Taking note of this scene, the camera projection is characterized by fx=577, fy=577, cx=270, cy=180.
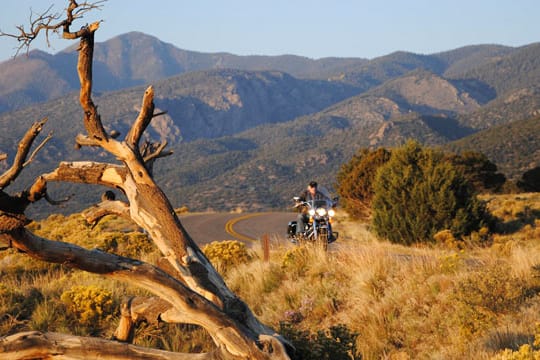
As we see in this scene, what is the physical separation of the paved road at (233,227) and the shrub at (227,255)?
31.2ft

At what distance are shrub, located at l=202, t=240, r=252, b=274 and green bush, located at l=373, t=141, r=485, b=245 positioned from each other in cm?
809

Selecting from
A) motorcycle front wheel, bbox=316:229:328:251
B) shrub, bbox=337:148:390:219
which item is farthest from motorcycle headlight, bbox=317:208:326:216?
shrub, bbox=337:148:390:219

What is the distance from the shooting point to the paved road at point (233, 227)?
27.1 m

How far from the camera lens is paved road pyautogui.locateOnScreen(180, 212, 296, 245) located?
2711cm

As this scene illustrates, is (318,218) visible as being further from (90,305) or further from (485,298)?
(485,298)

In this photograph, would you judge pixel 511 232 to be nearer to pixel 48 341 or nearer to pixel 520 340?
pixel 520 340

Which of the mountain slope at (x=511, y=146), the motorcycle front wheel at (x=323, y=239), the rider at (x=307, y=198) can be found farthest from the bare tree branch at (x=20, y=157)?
the mountain slope at (x=511, y=146)

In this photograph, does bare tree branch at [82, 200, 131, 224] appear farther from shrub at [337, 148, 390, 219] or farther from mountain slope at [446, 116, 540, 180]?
mountain slope at [446, 116, 540, 180]

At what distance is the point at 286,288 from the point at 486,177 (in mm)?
38796

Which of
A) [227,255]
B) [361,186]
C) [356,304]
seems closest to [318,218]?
[227,255]

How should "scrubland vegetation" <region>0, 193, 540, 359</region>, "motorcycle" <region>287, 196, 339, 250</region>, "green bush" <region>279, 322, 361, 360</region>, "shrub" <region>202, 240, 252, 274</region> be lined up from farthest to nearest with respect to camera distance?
"motorcycle" <region>287, 196, 339, 250</region> < "shrub" <region>202, 240, 252, 274</region> < "scrubland vegetation" <region>0, 193, 540, 359</region> < "green bush" <region>279, 322, 361, 360</region>

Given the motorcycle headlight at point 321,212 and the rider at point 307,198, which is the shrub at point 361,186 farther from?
the motorcycle headlight at point 321,212

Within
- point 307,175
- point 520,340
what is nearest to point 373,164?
point 520,340

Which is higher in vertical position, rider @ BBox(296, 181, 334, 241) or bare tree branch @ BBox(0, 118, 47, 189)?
bare tree branch @ BBox(0, 118, 47, 189)
